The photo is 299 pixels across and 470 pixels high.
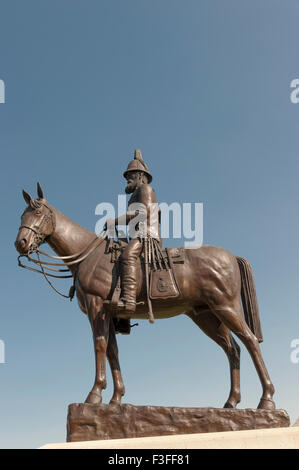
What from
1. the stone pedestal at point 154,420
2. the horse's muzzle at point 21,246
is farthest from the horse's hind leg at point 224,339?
the horse's muzzle at point 21,246

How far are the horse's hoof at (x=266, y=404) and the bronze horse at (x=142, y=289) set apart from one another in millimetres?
18

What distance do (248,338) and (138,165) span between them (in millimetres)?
4276

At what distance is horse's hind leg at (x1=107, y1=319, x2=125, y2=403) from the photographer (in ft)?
27.1

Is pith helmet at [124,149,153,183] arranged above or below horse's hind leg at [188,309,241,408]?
above

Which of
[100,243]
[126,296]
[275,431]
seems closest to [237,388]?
[275,431]

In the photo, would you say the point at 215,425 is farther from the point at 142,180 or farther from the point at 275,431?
the point at 142,180

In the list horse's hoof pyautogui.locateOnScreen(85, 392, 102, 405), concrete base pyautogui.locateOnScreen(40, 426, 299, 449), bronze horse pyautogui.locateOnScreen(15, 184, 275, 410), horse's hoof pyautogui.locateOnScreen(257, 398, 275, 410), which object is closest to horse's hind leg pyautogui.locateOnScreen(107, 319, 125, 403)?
bronze horse pyautogui.locateOnScreen(15, 184, 275, 410)

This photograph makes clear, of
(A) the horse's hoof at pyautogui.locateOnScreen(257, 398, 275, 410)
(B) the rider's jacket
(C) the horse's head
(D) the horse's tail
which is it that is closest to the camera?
(A) the horse's hoof at pyautogui.locateOnScreen(257, 398, 275, 410)

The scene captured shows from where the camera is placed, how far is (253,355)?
26.9 ft

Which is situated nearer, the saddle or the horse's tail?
the saddle

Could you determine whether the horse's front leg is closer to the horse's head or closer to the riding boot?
the riding boot

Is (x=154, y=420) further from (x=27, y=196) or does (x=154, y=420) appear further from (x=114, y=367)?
(x=27, y=196)
